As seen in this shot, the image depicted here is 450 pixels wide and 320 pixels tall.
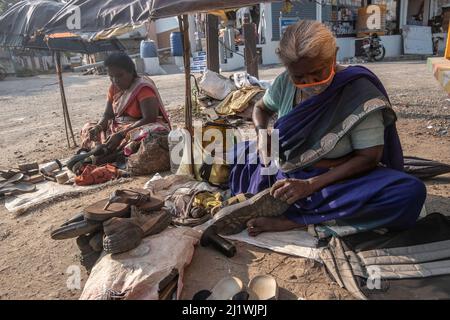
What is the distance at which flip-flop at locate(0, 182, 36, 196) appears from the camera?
13.0 feet

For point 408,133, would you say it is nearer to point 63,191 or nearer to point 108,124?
point 108,124

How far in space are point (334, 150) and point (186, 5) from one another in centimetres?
152

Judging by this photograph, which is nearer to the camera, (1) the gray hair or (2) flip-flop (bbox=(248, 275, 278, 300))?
(2) flip-flop (bbox=(248, 275, 278, 300))

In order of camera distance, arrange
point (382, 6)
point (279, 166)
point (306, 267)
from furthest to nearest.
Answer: point (382, 6) → point (279, 166) → point (306, 267)

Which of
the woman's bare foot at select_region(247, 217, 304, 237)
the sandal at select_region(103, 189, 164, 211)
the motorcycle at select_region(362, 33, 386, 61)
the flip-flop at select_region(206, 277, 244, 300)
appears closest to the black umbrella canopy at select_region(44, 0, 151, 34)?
the sandal at select_region(103, 189, 164, 211)

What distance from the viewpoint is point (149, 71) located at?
674 inches

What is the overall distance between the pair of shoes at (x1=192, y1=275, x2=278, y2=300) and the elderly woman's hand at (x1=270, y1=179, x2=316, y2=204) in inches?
21.0

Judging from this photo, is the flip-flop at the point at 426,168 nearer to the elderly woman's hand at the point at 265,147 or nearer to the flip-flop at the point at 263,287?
the elderly woman's hand at the point at 265,147

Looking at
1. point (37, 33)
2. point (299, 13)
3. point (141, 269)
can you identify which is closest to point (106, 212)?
point (141, 269)

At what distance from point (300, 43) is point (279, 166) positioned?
919 millimetres

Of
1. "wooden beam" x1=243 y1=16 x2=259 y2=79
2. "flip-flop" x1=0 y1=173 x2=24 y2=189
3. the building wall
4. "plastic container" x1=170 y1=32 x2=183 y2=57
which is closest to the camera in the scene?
"flip-flop" x1=0 y1=173 x2=24 y2=189

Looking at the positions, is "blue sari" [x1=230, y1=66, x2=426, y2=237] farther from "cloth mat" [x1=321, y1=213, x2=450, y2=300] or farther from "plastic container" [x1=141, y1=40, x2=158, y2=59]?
"plastic container" [x1=141, y1=40, x2=158, y2=59]

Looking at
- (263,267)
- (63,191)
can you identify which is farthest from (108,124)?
(263,267)

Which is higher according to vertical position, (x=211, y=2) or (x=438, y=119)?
(x=211, y=2)
